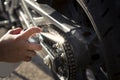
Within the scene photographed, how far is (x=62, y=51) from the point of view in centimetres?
178

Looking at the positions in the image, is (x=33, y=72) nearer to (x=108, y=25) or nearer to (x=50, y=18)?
(x=50, y=18)

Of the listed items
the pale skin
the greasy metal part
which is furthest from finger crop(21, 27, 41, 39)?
the greasy metal part

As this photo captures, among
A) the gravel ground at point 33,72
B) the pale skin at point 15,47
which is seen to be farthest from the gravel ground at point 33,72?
the pale skin at point 15,47

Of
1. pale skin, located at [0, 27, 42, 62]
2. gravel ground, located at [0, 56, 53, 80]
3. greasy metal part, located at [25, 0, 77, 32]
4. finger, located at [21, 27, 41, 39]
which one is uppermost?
finger, located at [21, 27, 41, 39]

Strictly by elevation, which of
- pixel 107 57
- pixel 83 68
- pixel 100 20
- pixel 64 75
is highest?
pixel 100 20

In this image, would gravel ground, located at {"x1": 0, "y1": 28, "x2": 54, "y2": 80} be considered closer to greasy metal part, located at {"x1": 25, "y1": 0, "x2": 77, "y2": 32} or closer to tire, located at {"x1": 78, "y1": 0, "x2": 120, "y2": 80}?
greasy metal part, located at {"x1": 25, "y1": 0, "x2": 77, "y2": 32}

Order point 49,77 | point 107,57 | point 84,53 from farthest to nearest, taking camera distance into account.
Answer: point 49,77, point 84,53, point 107,57

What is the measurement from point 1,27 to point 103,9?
2.35m

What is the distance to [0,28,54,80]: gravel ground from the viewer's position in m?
2.74

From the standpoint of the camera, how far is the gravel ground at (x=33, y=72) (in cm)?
274

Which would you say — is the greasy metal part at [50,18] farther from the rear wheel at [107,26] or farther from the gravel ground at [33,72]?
the gravel ground at [33,72]

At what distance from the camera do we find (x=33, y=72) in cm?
286

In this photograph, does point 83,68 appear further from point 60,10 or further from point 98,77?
point 60,10

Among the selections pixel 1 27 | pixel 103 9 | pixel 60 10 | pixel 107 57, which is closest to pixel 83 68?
pixel 107 57
